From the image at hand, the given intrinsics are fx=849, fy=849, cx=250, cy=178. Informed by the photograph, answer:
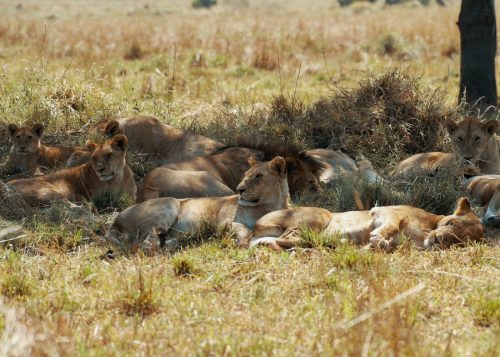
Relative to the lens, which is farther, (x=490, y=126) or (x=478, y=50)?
(x=478, y=50)

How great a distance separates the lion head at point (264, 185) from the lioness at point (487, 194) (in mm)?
1842

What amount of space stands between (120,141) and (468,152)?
3.89 m

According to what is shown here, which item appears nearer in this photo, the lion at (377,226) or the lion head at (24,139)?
the lion at (377,226)

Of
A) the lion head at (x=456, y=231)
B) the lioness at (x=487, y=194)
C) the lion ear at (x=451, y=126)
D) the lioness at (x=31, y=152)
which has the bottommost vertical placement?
the lioness at (x=31, y=152)

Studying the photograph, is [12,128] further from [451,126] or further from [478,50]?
[478,50]

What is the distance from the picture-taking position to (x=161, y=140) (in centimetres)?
1027

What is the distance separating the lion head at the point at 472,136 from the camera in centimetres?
960

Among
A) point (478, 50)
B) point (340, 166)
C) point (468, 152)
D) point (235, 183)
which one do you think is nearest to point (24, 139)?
point (235, 183)

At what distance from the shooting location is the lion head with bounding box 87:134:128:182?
8.66 meters

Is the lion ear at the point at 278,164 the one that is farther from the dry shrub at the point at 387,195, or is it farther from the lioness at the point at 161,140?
the lioness at the point at 161,140

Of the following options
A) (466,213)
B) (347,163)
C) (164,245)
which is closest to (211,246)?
(164,245)

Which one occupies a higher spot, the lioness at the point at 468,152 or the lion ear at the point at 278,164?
the lion ear at the point at 278,164

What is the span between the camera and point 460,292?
557cm

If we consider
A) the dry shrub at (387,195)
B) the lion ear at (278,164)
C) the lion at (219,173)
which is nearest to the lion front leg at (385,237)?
the dry shrub at (387,195)
